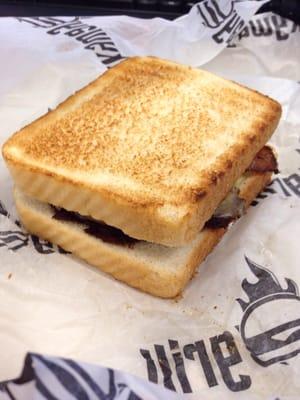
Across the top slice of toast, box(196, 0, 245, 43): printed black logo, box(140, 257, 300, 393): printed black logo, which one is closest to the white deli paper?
box(140, 257, 300, 393): printed black logo

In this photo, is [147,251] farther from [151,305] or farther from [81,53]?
[81,53]

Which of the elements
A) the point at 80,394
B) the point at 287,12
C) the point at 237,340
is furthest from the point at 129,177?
the point at 287,12

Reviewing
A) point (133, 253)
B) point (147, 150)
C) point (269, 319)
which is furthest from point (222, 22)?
point (269, 319)

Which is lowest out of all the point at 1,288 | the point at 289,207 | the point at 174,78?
the point at 1,288

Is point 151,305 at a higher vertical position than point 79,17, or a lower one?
lower

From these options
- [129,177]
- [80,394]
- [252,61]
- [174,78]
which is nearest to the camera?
[80,394]

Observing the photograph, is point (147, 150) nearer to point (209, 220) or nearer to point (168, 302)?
point (209, 220)

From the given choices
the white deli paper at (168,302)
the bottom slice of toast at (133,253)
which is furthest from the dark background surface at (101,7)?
the bottom slice of toast at (133,253)

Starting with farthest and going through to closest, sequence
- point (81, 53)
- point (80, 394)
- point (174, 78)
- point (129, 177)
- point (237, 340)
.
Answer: point (81, 53)
point (174, 78)
point (129, 177)
point (237, 340)
point (80, 394)
